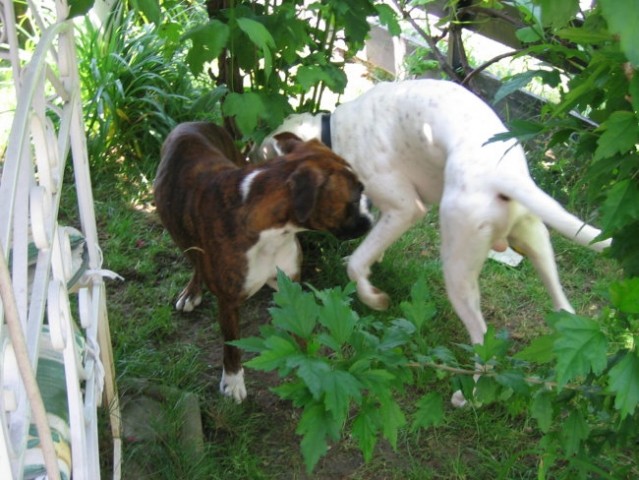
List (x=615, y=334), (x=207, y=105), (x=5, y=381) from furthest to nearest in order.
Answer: (x=207, y=105) → (x=615, y=334) → (x=5, y=381)

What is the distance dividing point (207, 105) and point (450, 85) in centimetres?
168

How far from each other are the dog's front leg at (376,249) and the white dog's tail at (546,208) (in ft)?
2.65

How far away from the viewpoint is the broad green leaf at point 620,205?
1.48m

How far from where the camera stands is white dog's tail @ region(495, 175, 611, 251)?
282 cm

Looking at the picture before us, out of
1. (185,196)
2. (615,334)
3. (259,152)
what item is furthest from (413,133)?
(615,334)

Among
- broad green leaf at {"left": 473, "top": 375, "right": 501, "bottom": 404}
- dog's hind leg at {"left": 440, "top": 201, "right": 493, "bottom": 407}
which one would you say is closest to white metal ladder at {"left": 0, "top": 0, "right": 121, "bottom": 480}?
broad green leaf at {"left": 473, "top": 375, "right": 501, "bottom": 404}

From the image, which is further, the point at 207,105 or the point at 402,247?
the point at 207,105

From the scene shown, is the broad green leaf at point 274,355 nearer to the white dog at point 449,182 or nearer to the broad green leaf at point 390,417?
the broad green leaf at point 390,417

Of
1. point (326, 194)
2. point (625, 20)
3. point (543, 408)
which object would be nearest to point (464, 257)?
point (326, 194)

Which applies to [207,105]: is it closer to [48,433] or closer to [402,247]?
[402,247]

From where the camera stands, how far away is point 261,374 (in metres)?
3.53

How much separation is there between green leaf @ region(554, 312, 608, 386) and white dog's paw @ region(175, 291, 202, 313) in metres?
2.63

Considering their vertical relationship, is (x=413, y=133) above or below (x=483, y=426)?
above

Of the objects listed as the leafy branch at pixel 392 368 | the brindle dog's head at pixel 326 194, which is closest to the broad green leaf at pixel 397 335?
the leafy branch at pixel 392 368
